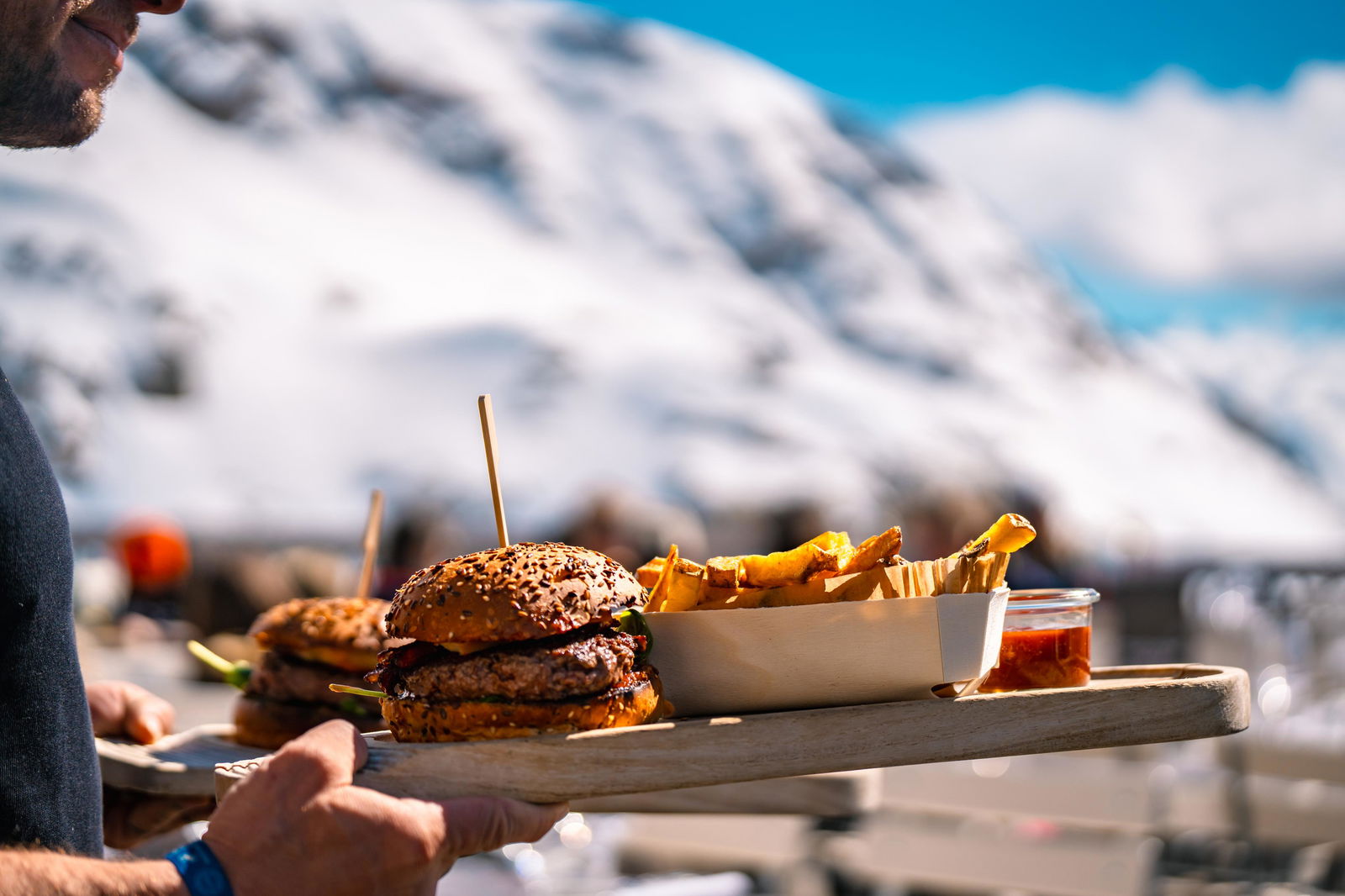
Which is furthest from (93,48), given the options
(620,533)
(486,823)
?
(620,533)

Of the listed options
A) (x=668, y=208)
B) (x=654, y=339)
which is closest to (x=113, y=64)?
(x=654, y=339)

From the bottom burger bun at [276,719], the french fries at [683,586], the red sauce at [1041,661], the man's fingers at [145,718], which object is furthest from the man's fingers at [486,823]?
the man's fingers at [145,718]

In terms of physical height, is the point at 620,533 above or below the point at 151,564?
above

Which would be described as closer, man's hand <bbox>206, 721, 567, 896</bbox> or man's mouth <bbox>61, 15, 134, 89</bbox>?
man's hand <bbox>206, 721, 567, 896</bbox>

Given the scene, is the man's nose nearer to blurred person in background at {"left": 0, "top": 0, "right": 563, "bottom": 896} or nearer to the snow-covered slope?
blurred person in background at {"left": 0, "top": 0, "right": 563, "bottom": 896}

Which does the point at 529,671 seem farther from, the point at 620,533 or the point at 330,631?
the point at 620,533

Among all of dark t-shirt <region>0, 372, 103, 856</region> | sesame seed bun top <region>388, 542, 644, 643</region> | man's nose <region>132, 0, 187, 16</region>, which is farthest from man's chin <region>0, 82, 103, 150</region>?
sesame seed bun top <region>388, 542, 644, 643</region>

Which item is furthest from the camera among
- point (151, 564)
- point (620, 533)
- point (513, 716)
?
point (151, 564)
